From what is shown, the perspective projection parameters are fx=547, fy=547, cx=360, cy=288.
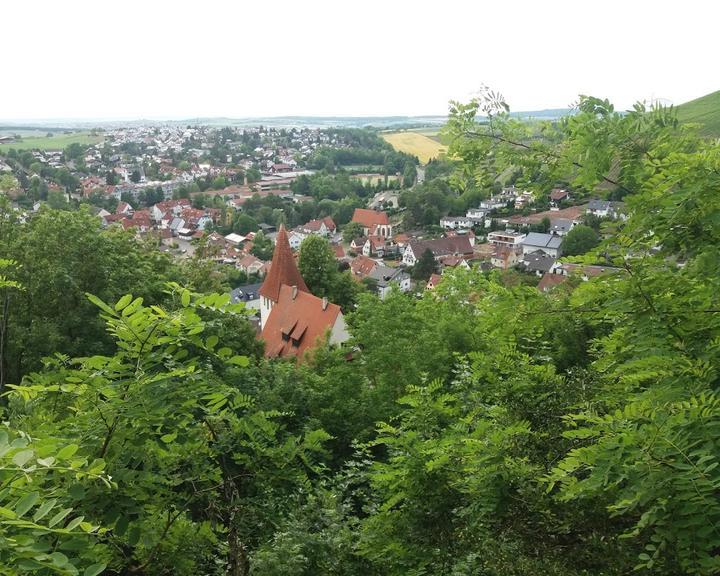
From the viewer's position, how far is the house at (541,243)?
62.7 metres

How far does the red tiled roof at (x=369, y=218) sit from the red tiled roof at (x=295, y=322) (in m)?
62.6

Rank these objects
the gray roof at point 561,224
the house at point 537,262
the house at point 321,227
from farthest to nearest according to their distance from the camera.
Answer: the house at point 321,227, the gray roof at point 561,224, the house at point 537,262

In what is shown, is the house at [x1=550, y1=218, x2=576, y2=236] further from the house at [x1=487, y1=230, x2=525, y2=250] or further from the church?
the church

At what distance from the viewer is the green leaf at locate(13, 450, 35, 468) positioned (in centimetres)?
200

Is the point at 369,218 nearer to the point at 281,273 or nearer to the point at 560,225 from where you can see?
the point at 560,225

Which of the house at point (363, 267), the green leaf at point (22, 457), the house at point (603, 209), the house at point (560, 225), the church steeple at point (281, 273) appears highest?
the house at point (603, 209)

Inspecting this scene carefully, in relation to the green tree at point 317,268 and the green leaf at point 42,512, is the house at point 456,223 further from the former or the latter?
the green leaf at point 42,512

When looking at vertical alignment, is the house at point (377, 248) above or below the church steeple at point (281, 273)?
below

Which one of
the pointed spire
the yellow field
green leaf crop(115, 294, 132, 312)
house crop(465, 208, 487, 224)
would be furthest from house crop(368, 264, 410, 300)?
the yellow field

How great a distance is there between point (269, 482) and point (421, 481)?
1.45 m

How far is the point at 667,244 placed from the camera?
130 inches

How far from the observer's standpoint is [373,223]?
294ft

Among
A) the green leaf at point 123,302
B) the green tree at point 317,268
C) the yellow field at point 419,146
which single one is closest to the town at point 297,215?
the green tree at point 317,268

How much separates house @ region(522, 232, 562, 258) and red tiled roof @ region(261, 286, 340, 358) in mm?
43256
